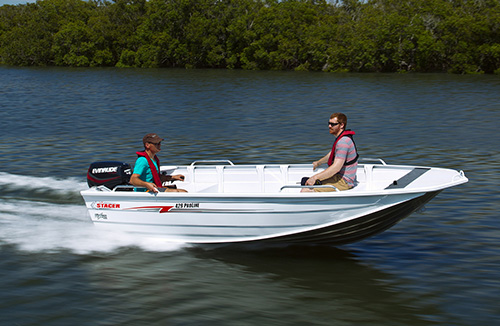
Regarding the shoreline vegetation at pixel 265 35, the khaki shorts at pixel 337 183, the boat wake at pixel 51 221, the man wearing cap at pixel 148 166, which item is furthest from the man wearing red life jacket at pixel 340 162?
the shoreline vegetation at pixel 265 35

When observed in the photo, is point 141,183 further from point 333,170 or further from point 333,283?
point 333,283

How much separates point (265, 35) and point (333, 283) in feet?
215

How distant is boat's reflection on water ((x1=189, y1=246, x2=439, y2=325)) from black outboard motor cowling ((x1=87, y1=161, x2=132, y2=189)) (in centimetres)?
156

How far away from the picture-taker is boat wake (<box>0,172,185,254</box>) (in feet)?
26.8

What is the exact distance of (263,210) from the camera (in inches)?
290

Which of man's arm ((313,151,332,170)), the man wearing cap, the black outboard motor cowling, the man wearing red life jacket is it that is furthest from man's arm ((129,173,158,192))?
man's arm ((313,151,332,170))

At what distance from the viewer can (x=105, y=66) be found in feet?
267

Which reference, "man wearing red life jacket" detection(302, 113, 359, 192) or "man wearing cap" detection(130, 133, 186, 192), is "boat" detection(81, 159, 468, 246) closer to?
"man wearing cap" detection(130, 133, 186, 192)

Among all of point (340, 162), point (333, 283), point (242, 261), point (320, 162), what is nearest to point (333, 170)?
point (340, 162)

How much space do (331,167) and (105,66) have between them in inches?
3075

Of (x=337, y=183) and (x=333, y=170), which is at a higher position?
(x=333, y=170)

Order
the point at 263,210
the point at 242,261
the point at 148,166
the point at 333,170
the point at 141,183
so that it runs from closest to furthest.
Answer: the point at 263,210, the point at 333,170, the point at 141,183, the point at 242,261, the point at 148,166

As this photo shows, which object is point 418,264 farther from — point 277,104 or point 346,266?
point 277,104

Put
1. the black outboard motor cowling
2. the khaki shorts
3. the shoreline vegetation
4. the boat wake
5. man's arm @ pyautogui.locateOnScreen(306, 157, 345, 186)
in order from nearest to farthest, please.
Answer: man's arm @ pyautogui.locateOnScreen(306, 157, 345, 186) < the khaki shorts < the boat wake < the black outboard motor cowling < the shoreline vegetation
